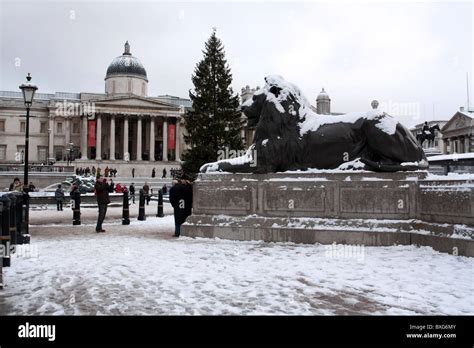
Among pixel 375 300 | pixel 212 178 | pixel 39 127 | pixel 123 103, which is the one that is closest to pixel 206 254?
pixel 212 178

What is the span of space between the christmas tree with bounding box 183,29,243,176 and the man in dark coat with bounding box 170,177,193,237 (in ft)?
69.7

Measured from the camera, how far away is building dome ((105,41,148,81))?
254 ft

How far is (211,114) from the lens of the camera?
114 feet

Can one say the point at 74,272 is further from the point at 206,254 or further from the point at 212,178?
the point at 212,178

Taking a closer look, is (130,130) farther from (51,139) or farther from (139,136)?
(51,139)

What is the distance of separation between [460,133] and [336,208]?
63565 millimetres

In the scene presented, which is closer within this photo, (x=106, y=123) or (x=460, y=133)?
(x=460, y=133)

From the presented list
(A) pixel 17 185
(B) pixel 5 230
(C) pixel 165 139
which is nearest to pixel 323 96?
(C) pixel 165 139

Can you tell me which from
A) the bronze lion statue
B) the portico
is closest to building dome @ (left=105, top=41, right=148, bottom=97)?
the portico

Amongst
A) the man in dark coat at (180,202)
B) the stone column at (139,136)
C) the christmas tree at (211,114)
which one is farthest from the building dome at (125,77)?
the man in dark coat at (180,202)

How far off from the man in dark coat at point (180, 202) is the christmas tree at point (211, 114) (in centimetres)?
2125

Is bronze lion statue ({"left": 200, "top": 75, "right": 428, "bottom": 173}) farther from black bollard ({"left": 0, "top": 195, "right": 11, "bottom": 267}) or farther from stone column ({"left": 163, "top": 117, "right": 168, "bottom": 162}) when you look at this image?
stone column ({"left": 163, "top": 117, "right": 168, "bottom": 162})

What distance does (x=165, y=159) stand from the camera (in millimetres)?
75625

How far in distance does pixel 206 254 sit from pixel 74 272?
87.0 inches
